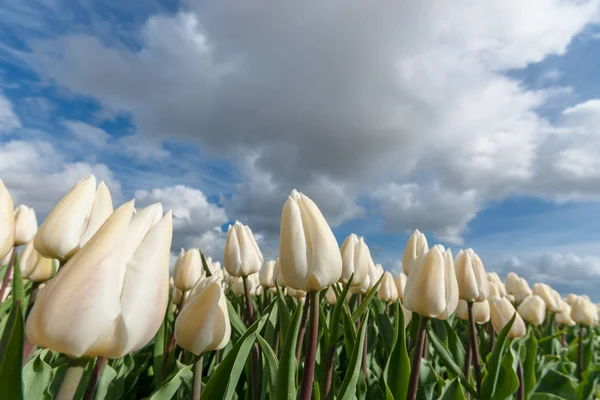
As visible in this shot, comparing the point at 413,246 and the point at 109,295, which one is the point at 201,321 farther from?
the point at 413,246

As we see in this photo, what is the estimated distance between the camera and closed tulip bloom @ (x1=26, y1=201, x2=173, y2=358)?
1224 millimetres

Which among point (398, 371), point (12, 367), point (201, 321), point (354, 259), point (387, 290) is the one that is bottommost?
point (12, 367)

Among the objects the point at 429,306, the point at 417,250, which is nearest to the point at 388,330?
the point at 417,250

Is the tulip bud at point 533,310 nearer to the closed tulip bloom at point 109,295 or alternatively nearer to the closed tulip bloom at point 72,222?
the closed tulip bloom at point 72,222

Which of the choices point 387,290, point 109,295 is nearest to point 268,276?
point 387,290

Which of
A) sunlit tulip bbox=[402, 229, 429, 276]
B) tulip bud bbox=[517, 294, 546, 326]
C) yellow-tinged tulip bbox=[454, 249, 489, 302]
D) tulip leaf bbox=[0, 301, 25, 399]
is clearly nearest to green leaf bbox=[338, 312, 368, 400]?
tulip leaf bbox=[0, 301, 25, 399]

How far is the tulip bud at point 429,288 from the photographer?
111 inches

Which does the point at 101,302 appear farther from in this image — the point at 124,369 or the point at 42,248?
the point at 124,369

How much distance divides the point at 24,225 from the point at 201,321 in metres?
2.89

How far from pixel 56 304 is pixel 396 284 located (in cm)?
547

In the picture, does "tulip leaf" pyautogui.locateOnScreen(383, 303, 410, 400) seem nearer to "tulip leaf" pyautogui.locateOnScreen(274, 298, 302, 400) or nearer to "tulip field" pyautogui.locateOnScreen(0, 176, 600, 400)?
"tulip field" pyautogui.locateOnScreen(0, 176, 600, 400)

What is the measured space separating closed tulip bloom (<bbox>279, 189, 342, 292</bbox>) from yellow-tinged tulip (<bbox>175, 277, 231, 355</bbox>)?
1.24 feet

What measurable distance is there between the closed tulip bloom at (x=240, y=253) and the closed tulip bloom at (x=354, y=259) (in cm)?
76

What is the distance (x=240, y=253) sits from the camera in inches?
147
